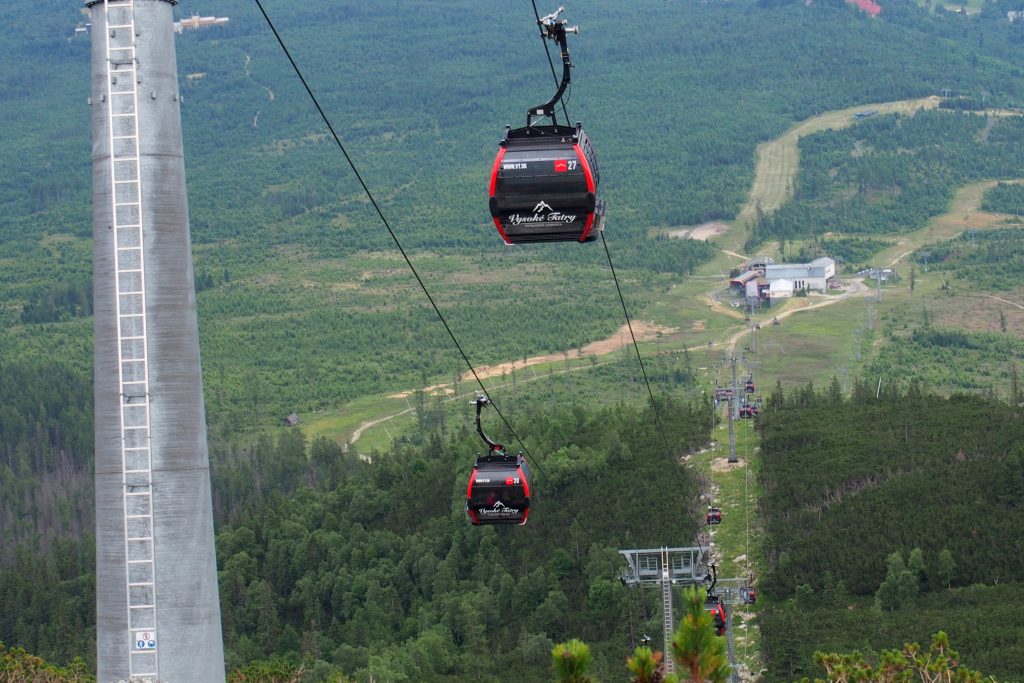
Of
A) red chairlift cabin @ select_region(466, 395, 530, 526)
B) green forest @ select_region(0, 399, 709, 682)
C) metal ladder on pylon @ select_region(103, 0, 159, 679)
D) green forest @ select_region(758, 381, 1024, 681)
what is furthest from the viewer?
green forest @ select_region(0, 399, 709, 682)

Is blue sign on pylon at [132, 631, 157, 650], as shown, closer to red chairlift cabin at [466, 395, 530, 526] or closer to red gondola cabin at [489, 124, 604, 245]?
red gondola cabin at [489, 124, 604, 245]

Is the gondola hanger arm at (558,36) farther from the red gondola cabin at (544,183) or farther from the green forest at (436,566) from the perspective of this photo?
the green forest at (436,566)

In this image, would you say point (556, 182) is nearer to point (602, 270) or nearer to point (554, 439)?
point (554, 439)

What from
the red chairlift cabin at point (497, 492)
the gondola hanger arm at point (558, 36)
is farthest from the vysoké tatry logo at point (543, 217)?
the red chairlift cabin at point (497, 492)

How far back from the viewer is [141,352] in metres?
25.2

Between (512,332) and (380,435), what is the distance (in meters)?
29.0

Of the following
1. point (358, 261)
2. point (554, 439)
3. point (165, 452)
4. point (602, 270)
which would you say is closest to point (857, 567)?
point (554, 439)

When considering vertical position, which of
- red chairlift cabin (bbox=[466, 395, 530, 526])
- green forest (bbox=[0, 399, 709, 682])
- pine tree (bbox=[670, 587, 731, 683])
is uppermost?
pine tree (bbox=[670, 587, 731, 683])

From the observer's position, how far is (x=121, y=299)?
25234 mm

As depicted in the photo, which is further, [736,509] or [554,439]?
[554,439]

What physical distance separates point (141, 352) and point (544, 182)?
216 inches

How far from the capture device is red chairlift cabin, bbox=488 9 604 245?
24.0 meters

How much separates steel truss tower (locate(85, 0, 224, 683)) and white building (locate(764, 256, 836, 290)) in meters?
125

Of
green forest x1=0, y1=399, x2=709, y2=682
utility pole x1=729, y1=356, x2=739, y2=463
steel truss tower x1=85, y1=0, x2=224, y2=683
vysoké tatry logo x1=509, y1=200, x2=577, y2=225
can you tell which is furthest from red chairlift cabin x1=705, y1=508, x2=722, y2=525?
vysoké tatry logo x1=509, y1=200, x2=577, y2=225
